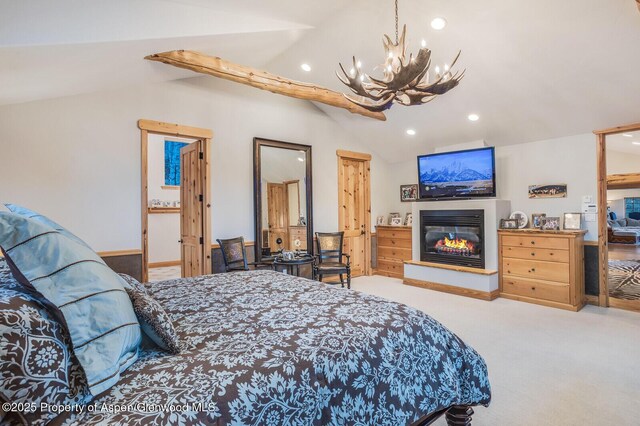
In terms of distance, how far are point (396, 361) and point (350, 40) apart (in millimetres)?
3726

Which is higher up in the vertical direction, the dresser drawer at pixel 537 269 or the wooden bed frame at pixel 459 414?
the dresser drawer at pixel 537 269

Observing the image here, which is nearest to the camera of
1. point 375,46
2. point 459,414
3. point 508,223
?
point 459,414

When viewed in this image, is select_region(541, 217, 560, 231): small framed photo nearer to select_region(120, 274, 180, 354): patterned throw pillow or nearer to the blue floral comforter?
the blue floral comforter

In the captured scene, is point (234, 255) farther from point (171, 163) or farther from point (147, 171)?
point (171, 163)

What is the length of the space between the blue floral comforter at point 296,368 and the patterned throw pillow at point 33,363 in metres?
0.07

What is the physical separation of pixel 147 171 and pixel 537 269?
5.22 metres

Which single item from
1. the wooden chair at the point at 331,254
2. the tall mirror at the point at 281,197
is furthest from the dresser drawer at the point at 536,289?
the tall mirror at the point at 281,197

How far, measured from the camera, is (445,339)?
1.59 meters

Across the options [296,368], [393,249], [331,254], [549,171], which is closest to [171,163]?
[331,254]

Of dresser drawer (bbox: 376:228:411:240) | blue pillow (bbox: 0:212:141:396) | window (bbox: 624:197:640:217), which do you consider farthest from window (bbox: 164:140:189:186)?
window (bbox: 624:197:640:217)

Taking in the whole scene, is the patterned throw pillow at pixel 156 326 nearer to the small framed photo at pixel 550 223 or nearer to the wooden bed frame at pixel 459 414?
the wooden bed frame at pixel 459 414

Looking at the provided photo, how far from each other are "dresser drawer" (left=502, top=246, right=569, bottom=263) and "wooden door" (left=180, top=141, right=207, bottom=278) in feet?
13.5

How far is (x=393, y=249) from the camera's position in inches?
239

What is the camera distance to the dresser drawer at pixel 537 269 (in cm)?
402
